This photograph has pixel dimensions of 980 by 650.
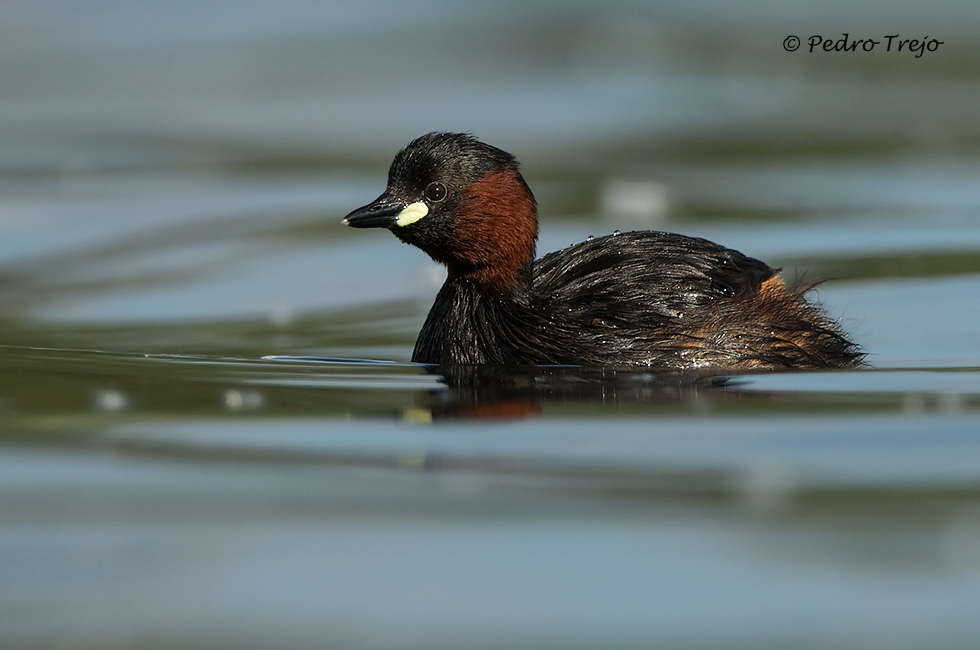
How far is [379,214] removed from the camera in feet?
26.2

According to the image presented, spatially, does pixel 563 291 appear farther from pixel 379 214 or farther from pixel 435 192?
pixel 379 214

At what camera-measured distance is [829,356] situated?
8.09 metres

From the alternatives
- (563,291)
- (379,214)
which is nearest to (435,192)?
(379,214)

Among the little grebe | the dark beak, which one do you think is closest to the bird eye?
the little grebe

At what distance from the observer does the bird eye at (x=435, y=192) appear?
801 cm

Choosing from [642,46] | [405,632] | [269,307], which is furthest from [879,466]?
[642,46]

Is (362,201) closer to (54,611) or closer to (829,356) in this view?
(829,356)

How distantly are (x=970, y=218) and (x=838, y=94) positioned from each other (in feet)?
12.0

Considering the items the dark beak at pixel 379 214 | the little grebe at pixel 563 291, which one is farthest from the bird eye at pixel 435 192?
the dark beak at pixel 379 214

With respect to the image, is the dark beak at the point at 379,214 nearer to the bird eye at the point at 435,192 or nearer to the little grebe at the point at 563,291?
the little grebe at the point at 563,291

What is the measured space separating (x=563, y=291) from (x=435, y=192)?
807 millimetres

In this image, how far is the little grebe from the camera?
777 centimetres

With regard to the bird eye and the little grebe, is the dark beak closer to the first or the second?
the little grebe

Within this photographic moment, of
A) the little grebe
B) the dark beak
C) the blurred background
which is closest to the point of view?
the blurred background
